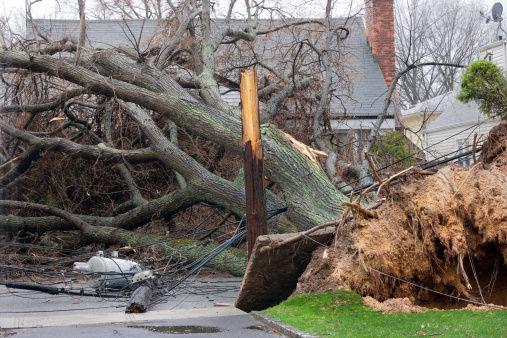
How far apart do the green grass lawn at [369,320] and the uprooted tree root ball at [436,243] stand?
272mm

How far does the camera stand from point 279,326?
22.7ft

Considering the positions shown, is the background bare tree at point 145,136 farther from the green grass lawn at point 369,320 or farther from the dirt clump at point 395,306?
the dirt clump at point 395,306

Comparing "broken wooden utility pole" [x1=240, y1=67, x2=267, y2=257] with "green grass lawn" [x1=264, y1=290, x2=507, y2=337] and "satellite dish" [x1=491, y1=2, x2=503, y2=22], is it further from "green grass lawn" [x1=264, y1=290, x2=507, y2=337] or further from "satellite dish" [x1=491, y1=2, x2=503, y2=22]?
"satellite dish" [x1=491, y1=2, x2=503, y2=22]

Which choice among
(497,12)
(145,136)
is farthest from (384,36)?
(145,136)

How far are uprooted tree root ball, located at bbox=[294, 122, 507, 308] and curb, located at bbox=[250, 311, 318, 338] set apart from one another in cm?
82

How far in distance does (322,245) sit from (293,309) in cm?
91

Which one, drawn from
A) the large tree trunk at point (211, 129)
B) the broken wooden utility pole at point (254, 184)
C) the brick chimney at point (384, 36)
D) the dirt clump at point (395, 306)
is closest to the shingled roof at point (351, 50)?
the brick chimney at point (384, 36)

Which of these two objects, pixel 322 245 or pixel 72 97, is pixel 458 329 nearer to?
pixel 322 245

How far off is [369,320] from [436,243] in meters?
1.34

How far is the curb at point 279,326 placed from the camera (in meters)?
6.36

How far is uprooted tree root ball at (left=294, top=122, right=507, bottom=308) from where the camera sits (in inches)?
279

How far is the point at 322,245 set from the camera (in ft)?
26.0

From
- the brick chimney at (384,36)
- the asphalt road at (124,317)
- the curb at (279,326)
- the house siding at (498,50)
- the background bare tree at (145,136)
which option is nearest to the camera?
the curb at (279,326)

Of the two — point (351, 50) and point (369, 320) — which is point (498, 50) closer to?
point (351, 50)
